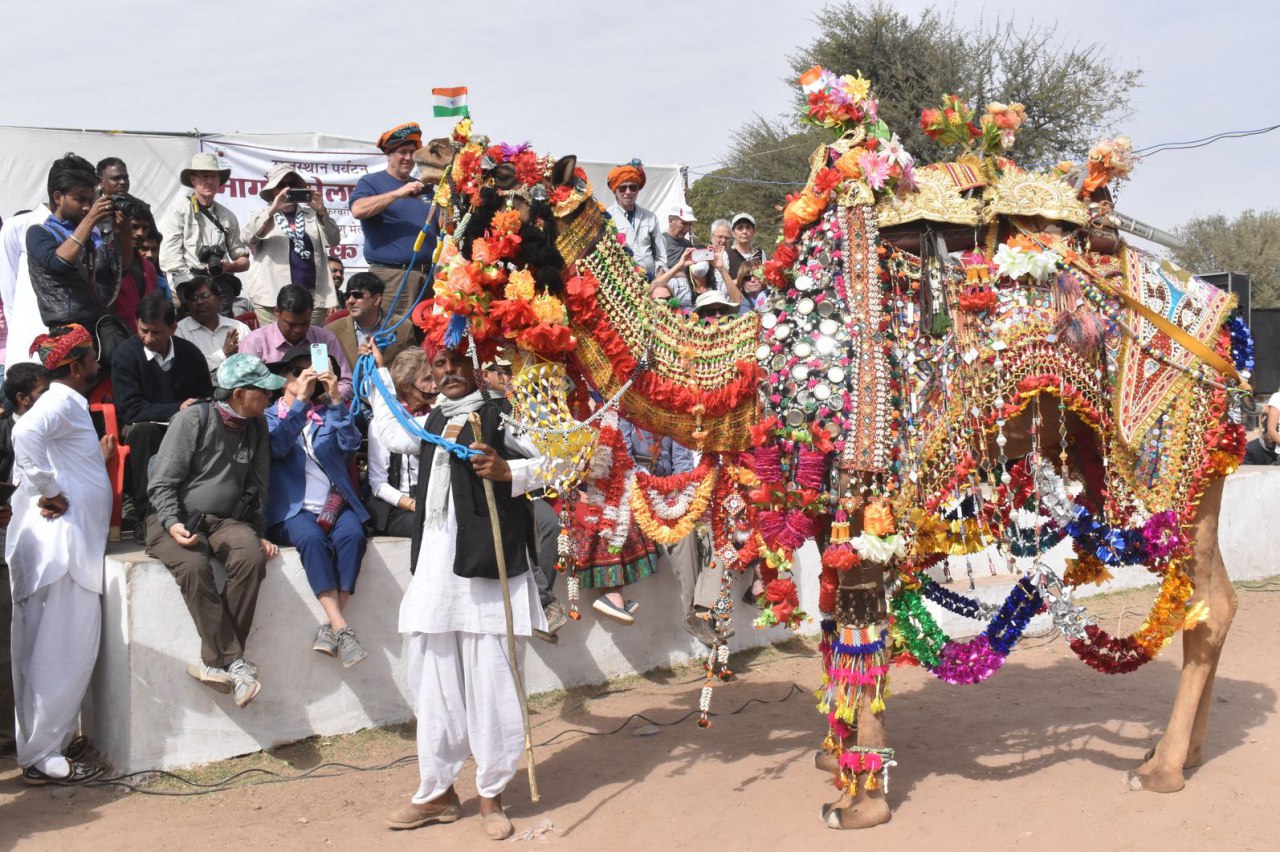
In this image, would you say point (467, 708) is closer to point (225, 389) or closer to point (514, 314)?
point (514, 314)

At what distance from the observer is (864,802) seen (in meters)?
5.04

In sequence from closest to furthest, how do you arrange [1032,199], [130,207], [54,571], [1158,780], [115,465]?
[1032,199], [1158,780], [54,571], [115,465], [130,207]

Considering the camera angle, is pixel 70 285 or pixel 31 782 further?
pixel 70 285

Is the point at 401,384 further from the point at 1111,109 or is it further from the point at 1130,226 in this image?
the point at 1111,109

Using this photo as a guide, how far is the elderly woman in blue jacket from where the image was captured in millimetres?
6266

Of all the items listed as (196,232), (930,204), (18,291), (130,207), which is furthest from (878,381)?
(196,232)

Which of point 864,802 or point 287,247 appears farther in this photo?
point 287,247

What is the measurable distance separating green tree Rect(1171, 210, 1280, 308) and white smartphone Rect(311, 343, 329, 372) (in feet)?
80.0

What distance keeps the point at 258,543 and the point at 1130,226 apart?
4.36 m

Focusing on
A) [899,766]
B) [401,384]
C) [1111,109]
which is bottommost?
[899,766]

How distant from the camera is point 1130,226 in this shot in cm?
552

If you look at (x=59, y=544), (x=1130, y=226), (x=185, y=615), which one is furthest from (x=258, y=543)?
(x=1130, y=226)

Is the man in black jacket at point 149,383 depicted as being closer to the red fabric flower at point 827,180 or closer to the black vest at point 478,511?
the black vest at point 478,511

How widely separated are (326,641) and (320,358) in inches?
57.3
